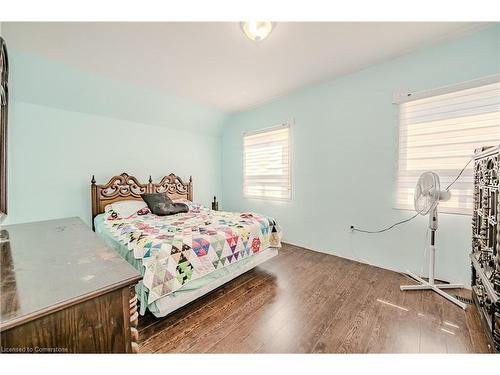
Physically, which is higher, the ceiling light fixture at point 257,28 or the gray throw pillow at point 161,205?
the ceiling light fixture at point 257,28

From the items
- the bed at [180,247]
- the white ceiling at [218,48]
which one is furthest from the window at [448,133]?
the bed at [180,247]

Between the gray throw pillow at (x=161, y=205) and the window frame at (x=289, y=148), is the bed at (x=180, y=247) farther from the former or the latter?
the window frame at (x=289, y=148)

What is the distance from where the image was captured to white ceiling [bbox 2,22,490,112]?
1937 mm

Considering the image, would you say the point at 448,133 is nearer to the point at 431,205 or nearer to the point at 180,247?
the point at 431,205

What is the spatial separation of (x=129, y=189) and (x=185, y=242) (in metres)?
2.30

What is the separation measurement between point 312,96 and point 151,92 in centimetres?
259

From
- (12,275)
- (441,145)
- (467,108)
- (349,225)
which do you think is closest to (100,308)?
(12,275)

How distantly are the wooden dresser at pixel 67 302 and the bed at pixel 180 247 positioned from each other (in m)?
0.72

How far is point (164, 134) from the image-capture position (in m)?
4.05

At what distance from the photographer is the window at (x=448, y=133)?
2.06m

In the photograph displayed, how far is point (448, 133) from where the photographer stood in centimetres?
225

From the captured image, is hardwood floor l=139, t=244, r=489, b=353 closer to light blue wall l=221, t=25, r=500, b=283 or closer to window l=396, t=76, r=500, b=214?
light blue wall l=221, t=25, r=500, b=283

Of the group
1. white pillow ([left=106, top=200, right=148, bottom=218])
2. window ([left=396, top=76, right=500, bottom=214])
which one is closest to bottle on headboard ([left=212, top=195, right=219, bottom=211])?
white pillow ([left=106, top=200, right=148, bottom=218])

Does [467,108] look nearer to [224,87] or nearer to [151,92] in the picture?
[224,87]
